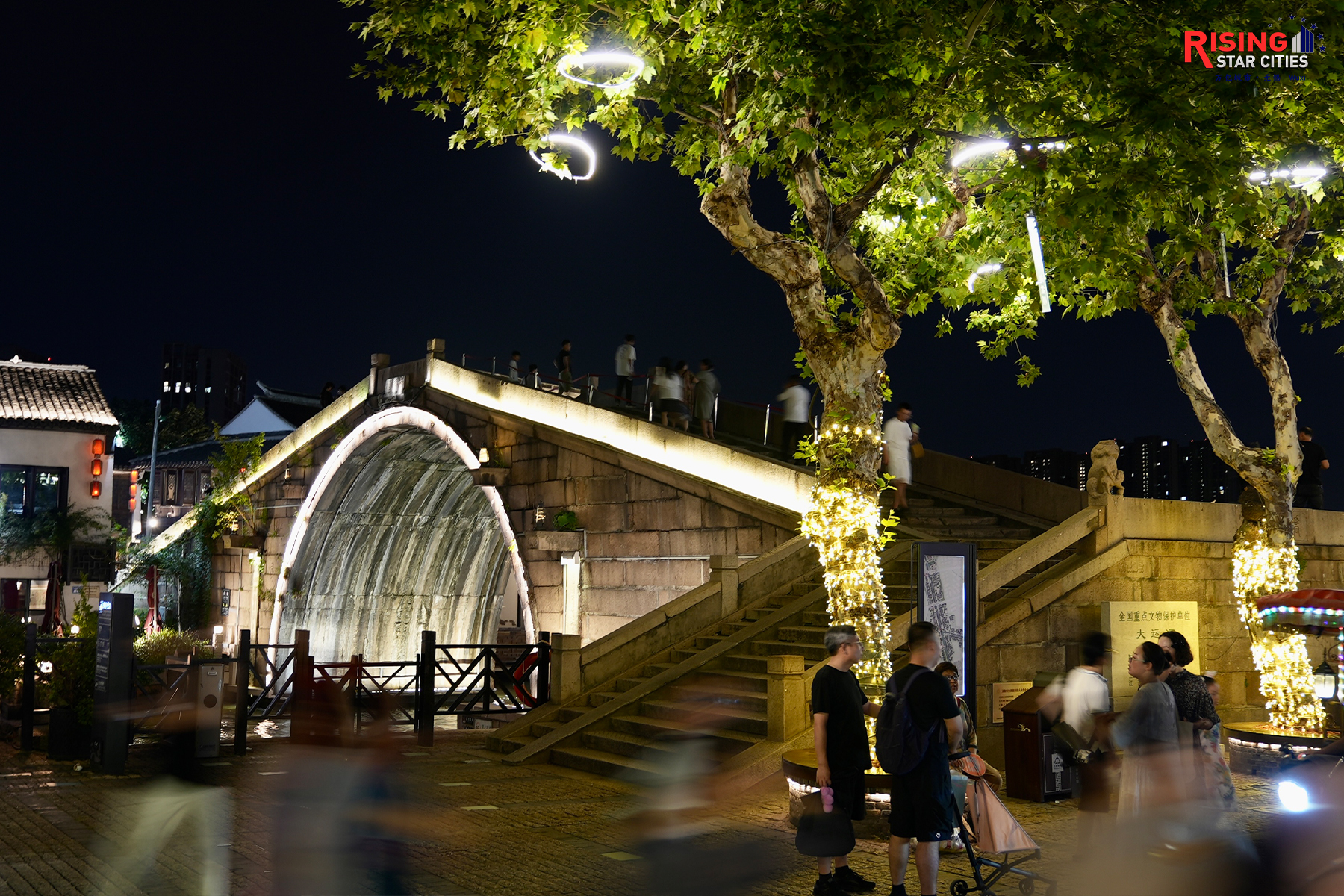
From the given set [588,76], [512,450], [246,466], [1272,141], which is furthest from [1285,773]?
[246,466]

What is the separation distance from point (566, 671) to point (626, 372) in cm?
1010

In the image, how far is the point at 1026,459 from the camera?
122ft

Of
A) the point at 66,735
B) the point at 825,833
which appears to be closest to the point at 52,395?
the point at 66,735

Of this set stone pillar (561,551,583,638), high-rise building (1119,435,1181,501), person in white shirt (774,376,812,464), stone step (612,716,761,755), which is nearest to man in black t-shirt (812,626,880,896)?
stone step (612,716,761,755)

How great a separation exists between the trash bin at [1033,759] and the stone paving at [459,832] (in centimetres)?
17

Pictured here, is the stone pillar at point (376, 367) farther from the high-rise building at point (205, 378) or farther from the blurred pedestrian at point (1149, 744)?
the high-rise building at point (205, 378)

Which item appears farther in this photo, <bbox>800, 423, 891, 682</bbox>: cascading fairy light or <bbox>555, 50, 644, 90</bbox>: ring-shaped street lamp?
<bbox>555, 50, 644, 90</bbox>: ring-shaped street lamp

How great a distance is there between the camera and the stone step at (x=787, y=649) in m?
12.9

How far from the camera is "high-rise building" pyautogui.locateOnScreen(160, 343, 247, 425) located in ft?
476

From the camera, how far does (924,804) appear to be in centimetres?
671

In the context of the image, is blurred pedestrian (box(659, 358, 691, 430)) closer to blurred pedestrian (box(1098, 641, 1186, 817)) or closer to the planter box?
the planter box

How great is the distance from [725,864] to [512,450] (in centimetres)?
1747

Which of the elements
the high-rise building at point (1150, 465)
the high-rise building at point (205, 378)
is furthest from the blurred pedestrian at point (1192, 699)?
the high-rise building at point (205, 378)

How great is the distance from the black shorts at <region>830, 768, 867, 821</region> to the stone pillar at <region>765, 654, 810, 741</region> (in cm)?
388
